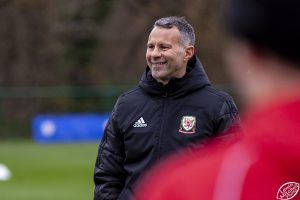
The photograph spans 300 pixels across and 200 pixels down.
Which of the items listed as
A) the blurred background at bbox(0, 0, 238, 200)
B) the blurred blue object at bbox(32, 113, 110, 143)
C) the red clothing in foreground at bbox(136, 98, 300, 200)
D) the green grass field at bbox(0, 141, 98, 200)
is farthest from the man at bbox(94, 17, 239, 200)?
the blurred blue object at bbox(32, 113, 110, 143)

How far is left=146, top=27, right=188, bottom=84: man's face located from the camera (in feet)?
17.6

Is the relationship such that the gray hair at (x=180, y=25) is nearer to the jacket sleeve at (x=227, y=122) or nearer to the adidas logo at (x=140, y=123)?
the jacket sleeve at (x=227, y=122)

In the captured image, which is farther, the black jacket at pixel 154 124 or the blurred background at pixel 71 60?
the blurred background at pixel 71 60

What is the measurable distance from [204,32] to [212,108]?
26.3 m

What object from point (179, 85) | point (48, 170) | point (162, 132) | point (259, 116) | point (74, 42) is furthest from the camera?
point (74, 42)

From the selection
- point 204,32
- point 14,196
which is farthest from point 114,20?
point 14,196

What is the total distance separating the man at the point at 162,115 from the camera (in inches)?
204

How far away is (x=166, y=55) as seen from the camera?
5367 mm

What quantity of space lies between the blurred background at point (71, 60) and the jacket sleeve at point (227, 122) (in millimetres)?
14580

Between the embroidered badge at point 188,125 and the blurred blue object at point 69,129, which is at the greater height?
the embroidered badge at point 188,125

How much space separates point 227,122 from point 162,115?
0.37 meters

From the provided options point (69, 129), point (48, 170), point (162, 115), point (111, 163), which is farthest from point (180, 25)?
point (69, 129)

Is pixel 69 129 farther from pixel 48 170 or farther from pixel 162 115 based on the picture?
pixel 162 115

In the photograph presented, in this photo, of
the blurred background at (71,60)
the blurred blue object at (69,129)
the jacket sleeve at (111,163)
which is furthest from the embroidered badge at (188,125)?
the blurred blue object at (69,129)
